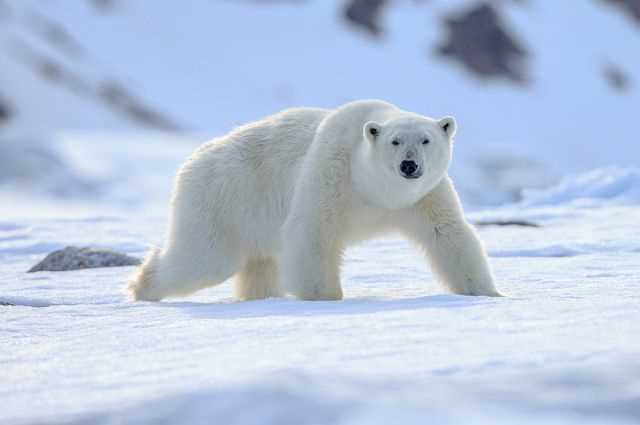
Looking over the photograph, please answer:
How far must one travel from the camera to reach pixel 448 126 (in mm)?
3969

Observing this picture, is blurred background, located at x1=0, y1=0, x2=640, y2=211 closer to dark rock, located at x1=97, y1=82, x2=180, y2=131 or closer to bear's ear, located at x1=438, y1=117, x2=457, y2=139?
dark rock, located at x1=97, y1=82, x2=180, y2=131

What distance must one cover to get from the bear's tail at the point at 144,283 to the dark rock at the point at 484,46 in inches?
1395

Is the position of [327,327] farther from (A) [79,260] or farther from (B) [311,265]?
(A) [79,260]

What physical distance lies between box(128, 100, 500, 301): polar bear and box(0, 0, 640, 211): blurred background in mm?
13794

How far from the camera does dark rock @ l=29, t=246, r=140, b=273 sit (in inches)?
214

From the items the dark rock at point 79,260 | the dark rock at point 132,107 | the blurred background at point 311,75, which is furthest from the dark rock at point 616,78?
the dark rock at point 79,260

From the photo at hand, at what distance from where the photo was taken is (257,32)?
39125 mm

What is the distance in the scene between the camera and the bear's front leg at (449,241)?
12.7 ft

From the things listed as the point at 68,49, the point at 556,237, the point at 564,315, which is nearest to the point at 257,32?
the point at 68,49

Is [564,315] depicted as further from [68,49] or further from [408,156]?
[68,49]

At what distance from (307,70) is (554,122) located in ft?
29.8

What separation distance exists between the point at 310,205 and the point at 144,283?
1.02 m

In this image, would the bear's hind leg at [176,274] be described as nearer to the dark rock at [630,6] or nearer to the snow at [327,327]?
the snow at [327,327]

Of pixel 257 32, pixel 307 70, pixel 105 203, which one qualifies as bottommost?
pixel 105 203
